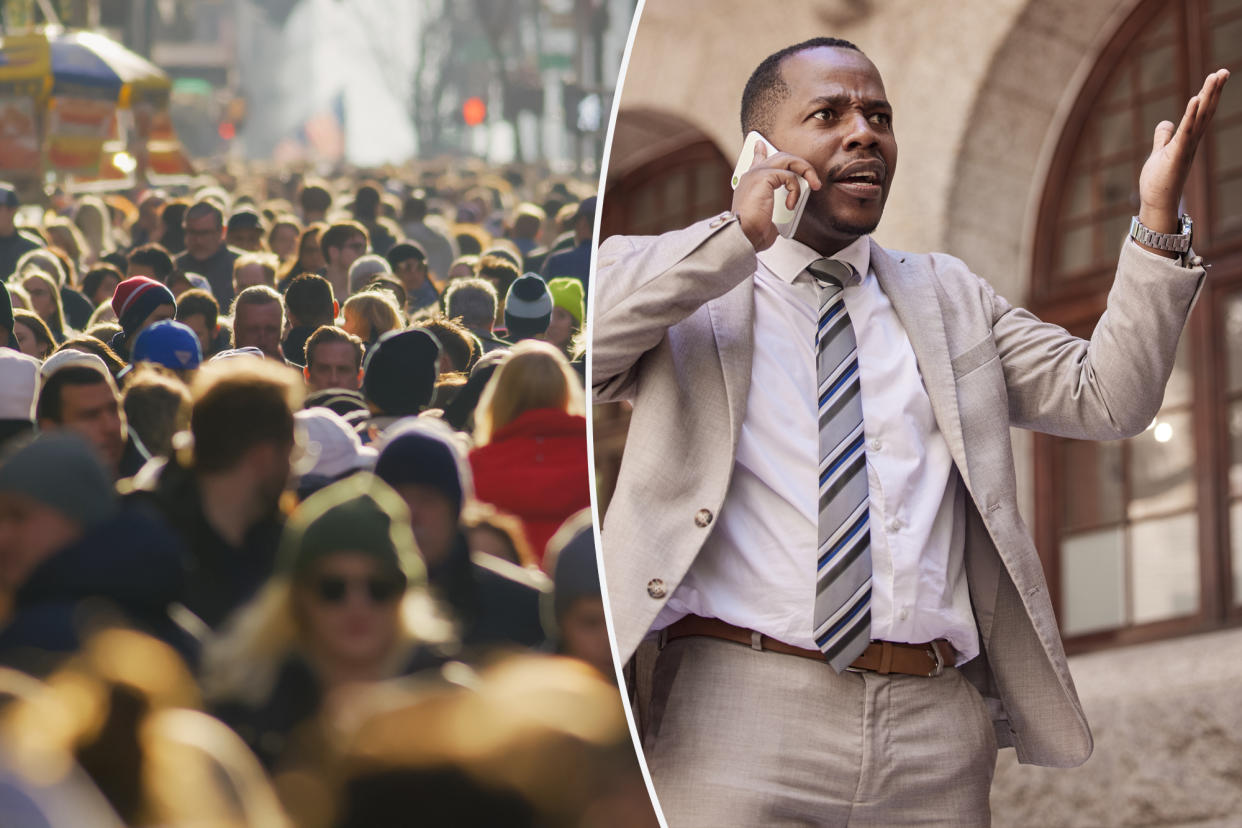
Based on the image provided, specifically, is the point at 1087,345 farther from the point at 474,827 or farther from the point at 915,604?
the point at 474,827

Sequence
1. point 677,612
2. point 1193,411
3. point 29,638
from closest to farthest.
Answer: point 29,638 < point 677,612 < point 1193,411

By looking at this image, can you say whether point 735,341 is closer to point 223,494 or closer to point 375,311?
point 375,311

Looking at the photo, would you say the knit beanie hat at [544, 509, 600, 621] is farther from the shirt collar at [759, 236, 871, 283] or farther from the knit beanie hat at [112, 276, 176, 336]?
the shirt collar at [759, 236, 871, 283]

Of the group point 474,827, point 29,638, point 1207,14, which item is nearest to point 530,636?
point 474,827

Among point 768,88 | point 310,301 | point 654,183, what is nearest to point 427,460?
point 310,301

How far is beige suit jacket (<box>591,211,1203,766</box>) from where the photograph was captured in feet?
5.41

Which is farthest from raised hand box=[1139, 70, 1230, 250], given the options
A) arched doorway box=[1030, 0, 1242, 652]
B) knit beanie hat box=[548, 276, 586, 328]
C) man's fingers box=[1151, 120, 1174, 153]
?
arched doorway box=[1030, 0, 1242, 652]

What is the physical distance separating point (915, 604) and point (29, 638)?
976 millimetres

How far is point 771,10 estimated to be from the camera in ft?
17.7

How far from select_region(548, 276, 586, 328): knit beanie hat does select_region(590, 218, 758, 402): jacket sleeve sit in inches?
5.9

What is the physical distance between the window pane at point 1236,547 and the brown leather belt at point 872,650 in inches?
127

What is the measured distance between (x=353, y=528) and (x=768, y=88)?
0.90 meters

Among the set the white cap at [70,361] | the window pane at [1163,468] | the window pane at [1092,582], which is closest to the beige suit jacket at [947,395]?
the white cap at [70,361]

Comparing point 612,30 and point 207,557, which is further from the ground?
point 612,30
